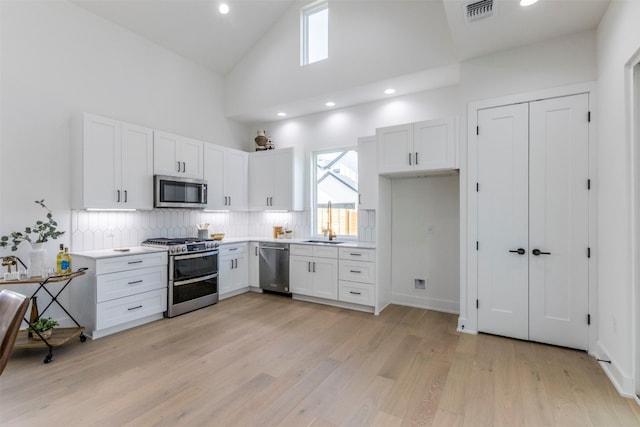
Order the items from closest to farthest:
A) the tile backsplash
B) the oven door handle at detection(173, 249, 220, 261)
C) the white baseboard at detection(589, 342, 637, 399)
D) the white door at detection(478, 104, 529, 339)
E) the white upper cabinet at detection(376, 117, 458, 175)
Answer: the white baseboard at detection(589, 342, 637, 399) < the white door at detection(478, 104, 529, 339) < the white upper cabinet at detection(376, 117, 458, 175) < the tile backsplash < the oven door handle at detection(173, 249, 220, 261)

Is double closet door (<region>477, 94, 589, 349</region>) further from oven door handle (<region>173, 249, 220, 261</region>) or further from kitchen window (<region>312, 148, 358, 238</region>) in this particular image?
oven door handle (<region>173, 249, 220, 261</region>)

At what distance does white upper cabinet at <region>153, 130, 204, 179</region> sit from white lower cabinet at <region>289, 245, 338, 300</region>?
1.90 m

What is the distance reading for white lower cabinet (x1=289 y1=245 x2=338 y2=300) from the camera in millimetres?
4395

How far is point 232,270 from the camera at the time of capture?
16.0 ft

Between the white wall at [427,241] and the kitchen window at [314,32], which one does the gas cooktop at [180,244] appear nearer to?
the white wall at [427,241]

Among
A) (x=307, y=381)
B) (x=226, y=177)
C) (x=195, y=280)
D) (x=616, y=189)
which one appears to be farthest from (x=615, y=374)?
(x=226, y=177)

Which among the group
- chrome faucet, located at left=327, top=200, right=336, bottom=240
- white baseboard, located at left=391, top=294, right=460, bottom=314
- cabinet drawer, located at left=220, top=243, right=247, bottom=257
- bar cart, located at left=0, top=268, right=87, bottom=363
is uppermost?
chrome faucet, located at left=327, top=200, right=336, bottom=240

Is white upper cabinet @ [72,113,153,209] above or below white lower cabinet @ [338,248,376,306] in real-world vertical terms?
above

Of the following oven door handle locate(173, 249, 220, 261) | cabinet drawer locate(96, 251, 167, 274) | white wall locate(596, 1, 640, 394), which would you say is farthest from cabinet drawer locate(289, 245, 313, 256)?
white wall locate(596, 1, 640, 394)

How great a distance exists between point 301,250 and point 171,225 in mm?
2005

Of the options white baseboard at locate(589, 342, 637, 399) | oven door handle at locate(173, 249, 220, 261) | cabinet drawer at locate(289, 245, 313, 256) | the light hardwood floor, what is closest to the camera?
the light hardwood floor

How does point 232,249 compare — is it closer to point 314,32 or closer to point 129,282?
point 129,282

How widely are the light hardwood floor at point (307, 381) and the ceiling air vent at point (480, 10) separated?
121 inches

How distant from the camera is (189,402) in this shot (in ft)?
7.09
